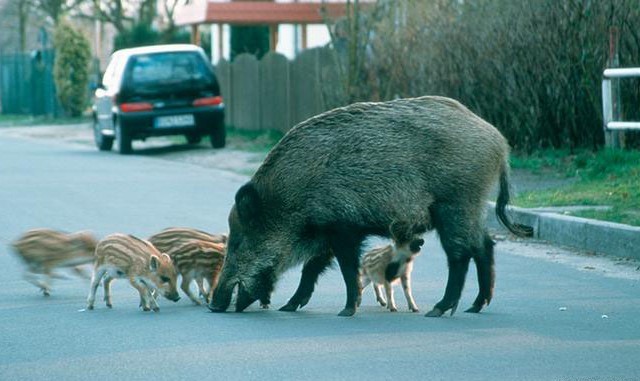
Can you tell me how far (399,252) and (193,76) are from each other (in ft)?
50.0

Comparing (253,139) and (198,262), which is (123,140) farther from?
(198,262)

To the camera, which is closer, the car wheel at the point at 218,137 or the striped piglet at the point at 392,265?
the striped piglet at the point at 392,265

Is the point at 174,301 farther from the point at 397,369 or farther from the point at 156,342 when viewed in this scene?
the point at 397,369

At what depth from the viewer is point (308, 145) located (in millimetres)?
8391

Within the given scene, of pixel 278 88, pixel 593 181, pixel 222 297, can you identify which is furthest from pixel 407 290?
pixel 278 88

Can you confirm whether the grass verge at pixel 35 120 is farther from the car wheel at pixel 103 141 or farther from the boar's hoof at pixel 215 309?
the boar's hoof at pixel 215 309

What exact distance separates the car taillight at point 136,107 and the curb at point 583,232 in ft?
39.1

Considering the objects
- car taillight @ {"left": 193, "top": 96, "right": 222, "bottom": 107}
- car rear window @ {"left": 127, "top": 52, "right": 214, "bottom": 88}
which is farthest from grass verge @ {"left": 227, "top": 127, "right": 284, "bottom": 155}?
car rear window @ {"left": 127, "top": 52, "right": 214, "bottom": 88}

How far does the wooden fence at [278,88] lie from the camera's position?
23.5m

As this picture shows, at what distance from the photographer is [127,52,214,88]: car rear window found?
2369cm

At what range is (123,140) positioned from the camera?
2398 cm

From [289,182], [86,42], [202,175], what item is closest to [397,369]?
[289,182]

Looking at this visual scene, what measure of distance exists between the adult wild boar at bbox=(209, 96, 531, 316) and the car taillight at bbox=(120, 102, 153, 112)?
50.1 feet

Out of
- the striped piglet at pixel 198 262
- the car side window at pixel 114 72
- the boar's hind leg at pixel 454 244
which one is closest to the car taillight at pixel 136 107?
the car side window at pixel 114 72
